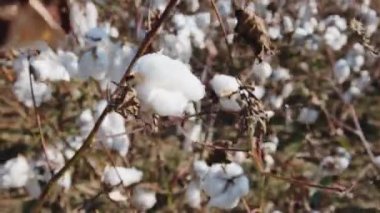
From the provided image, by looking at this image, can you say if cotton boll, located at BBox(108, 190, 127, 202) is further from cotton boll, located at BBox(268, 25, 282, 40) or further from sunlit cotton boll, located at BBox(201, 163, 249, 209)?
cotton boll, located at BBox(268, 25, 282, 40)

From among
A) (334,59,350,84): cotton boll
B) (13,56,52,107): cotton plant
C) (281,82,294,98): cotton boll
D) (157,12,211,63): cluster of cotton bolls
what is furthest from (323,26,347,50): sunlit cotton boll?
(13,56,52,107): cotton plant

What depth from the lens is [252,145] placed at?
896 mm

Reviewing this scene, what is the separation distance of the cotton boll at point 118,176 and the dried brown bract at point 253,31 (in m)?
0.50

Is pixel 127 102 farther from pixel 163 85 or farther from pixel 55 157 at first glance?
pixel 55 157

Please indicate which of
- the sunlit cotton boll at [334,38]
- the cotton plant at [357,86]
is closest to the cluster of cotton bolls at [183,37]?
the sunlit cotton boll at [334,38]

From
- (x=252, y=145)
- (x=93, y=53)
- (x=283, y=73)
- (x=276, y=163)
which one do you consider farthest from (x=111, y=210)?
(x=283, y=73)

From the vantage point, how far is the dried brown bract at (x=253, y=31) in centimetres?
77

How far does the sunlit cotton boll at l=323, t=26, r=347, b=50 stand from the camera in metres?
3.47

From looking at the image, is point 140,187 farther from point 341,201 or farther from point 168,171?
point 341,201

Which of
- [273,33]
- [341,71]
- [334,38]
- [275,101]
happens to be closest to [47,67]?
[273,33]

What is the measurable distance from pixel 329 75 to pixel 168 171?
1355 millimetres

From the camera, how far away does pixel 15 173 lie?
154 centimetres

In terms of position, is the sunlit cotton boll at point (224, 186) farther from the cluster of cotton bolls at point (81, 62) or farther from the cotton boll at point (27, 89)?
the cotton boll at point (27, 89)

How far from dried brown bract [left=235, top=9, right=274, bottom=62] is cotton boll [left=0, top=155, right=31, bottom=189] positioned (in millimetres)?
796
